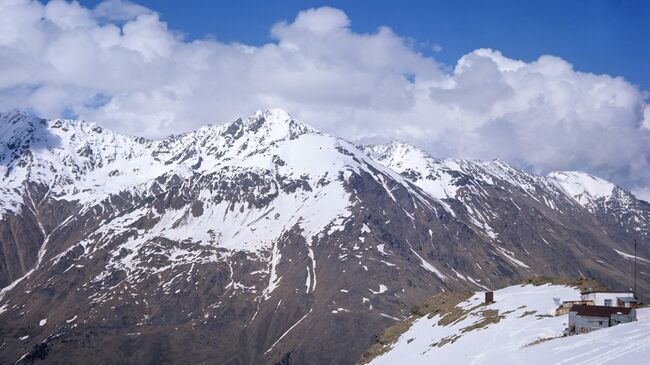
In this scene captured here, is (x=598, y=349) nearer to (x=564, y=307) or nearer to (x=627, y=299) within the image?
(x=564, y=307)

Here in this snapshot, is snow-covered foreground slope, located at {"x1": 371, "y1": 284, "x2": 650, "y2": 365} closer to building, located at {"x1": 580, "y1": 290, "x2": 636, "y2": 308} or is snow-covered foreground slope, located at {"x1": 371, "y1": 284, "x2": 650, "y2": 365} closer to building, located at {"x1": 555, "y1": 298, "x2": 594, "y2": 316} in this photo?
building, located at {"x1": 555, "y1": 298, "x2": 594, "y2": 316}

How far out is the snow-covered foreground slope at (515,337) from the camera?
58219mm

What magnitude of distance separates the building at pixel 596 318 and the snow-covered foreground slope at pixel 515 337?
2.02 meters

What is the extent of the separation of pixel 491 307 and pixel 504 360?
136 ft

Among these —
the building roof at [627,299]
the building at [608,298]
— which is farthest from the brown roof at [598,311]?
the building roof at [627,299]

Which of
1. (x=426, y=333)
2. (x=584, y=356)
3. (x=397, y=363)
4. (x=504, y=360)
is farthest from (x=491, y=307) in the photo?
(x=584, y=356)

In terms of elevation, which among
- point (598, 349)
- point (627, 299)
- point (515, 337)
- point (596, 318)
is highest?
point (627, 299)

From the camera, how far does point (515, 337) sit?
77312mm

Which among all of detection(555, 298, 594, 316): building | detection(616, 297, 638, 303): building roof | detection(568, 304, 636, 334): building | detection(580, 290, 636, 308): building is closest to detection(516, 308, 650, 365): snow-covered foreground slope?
detection(568, 304, 636, 334): building

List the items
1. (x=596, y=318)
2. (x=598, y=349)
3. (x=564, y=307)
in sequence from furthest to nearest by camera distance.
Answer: (x=564, y=307) < (x=596, y=318) < (x=598, y=349)

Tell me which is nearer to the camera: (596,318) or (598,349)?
(598,349)

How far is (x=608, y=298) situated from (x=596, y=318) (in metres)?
22.5

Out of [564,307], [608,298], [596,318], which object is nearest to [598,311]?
[596,318]

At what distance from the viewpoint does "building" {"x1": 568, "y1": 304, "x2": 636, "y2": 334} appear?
74.9 m
